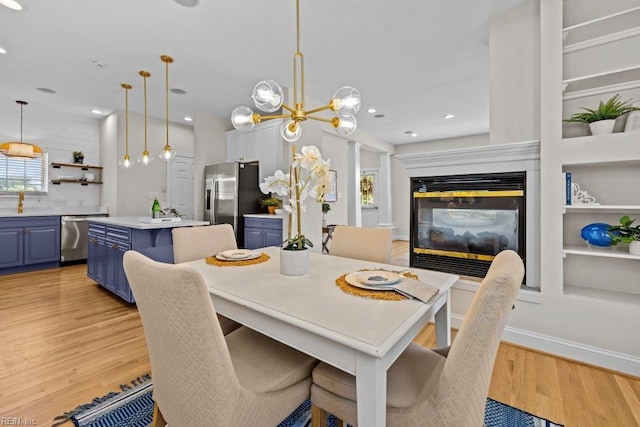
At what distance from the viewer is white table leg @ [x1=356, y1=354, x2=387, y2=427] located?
81 centimetres

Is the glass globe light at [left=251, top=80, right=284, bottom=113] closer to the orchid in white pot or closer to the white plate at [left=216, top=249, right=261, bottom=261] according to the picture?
the orchid in white pot

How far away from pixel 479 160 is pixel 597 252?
39.0 inches

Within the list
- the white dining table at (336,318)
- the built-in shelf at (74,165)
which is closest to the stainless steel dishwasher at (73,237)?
the built-in shelf at (74,165)

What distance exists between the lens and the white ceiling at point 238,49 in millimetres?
2430

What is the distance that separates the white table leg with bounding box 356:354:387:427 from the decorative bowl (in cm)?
210

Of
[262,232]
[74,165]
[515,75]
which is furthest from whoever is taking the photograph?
[74,165]

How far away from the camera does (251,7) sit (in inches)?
93.7

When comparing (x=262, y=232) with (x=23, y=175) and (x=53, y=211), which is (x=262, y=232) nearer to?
(x=53, y=211)

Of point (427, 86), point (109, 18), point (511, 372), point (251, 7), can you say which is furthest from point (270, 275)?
point (427, 86)

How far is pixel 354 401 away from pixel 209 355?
511 mm

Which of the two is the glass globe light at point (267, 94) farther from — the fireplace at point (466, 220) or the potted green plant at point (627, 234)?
the potted green plant at point (627, 234)

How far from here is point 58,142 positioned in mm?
5102

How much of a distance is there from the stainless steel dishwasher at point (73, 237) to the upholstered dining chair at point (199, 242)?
3.84 m

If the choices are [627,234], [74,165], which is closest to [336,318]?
[627,234]
